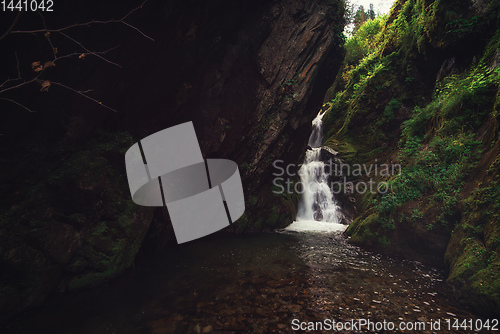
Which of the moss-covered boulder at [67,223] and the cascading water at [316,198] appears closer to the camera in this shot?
the moss-covered boulder at [67,223]

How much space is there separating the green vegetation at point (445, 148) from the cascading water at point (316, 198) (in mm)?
1958

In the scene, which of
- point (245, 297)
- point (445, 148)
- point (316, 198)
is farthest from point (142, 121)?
point (316, 198)

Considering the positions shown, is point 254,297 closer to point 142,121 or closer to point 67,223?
point 67,223

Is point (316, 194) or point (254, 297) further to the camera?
point (316, 194)

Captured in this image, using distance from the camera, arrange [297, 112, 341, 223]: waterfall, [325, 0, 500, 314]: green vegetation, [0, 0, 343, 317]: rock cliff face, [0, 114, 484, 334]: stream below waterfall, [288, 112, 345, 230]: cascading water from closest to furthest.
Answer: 1. [0, 114, 484, 334]: stream below waterfall
2. [0, 0, 343, 317]: rock cliff face
3. [325, 0, 500, 314]: green vegetation
4. [288, 112, 345, 230]: cascading water
5. [297, 112, 341, 223]: waterfall

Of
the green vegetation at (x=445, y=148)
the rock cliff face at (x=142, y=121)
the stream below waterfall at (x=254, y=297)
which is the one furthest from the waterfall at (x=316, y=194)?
the stream below waterfall at (x=254, y=297)

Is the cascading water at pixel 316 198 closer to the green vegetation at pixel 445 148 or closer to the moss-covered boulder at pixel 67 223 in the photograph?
the green vegetation at pixel 445 148

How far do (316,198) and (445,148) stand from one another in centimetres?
705

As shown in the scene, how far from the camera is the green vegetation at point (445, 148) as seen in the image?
4680 millimetres

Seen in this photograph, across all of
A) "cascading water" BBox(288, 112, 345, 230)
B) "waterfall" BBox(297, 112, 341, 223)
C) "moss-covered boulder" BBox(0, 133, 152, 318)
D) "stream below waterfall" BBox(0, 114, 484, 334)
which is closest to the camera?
"stream below waterfall" BBox(0, 114, 484, 334)

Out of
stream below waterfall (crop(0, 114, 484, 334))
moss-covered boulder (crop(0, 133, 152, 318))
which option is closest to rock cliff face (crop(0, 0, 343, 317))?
moss-covered boulder (crop(0, 133, 152, 318))

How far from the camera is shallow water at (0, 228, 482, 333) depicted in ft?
11.3

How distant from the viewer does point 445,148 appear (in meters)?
6.75

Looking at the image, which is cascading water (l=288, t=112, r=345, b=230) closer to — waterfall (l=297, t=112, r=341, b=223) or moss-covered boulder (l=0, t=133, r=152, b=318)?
waterfall (l=297, t=112, r=341, b=223)
